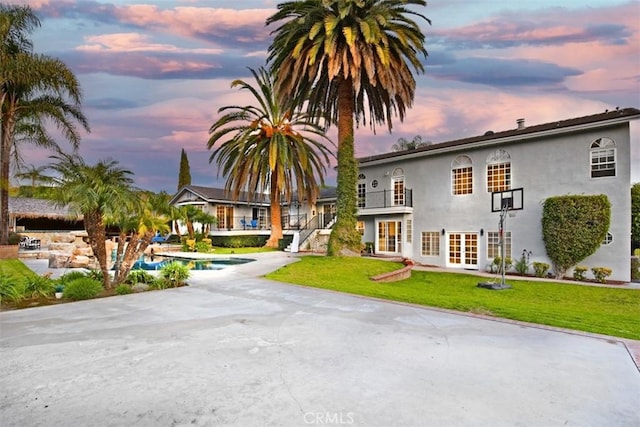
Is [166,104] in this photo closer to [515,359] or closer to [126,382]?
[126,382]

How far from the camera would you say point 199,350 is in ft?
16.3

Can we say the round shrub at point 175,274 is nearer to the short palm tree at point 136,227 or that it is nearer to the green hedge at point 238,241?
the short palm tree at point 136,227

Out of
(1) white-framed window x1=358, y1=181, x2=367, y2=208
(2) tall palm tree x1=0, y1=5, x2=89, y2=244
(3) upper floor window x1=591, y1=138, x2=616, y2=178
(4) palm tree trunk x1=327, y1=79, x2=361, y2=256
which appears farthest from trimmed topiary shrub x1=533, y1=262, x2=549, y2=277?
(2) tall palm tree x1=0, y1=5, x2=89, y2=244

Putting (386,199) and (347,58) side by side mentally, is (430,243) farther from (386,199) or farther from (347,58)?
(347,58)

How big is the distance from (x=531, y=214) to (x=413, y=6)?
1157 cm

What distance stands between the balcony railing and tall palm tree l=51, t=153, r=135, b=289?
633 inches

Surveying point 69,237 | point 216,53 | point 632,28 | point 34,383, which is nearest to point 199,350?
point 34,383

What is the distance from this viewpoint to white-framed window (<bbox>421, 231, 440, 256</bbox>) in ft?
68.8

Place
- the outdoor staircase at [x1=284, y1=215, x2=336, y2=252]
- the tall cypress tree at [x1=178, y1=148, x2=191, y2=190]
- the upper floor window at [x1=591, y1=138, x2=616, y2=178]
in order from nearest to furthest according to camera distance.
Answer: the upper floor window at [x1=591, y1=138, x2=616, y2=178]
the outdoor staircase at [x1=284, y1=215, x2=336, y2=252]
the tall cypress tree at [x1=178, y1=148, x2=191, y2=190]

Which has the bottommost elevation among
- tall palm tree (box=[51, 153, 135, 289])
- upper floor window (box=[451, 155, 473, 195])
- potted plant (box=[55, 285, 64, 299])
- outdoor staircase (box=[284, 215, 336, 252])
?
potted plant (box=[55, 285, 64, 299])

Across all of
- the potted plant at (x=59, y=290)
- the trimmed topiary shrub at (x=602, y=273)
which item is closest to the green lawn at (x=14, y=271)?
the potted plant at (x=59, y=290)

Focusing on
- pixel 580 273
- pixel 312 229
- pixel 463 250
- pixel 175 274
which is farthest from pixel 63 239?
pixel 580 273

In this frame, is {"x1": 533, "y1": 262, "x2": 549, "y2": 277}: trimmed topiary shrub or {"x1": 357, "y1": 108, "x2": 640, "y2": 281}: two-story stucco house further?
{"x1": 533, "y1": 262, "x2": 549, "y2": 277}: trimmed topiary shrub

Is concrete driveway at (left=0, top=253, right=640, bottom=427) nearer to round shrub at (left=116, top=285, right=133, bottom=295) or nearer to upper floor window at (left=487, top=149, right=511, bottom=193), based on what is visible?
round shrub at (left=116, top=285, right=133, bottom=295)
